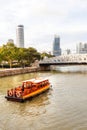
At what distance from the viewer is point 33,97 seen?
130 feet

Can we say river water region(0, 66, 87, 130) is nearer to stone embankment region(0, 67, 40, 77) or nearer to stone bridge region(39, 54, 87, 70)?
stone embankment region(0, 67, 40, 77)

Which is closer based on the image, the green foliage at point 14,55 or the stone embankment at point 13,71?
the stone embankment at point 13,71

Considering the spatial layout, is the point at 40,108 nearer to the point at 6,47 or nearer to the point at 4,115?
the point at 4,115

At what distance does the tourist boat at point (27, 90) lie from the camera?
1428 inches

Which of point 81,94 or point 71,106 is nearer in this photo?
point 71,106

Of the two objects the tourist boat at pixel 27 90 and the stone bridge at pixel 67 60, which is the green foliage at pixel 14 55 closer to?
the stone bridge at pixel 67 60

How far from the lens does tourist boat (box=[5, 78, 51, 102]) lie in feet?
119

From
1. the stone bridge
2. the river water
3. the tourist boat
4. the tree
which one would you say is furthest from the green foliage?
the river water

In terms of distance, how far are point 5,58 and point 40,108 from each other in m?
67.1

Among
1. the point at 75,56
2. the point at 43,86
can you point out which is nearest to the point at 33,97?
the point at 43,86

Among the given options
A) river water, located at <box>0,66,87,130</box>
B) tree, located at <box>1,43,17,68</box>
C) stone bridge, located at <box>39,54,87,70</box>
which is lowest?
river water, located at <box>0,66,87,130</box>

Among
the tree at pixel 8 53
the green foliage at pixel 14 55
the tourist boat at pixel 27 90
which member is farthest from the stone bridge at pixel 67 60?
the tourist boat at pixel 27 90

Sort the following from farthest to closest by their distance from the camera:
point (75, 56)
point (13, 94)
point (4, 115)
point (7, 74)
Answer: point (75, 56)
point (7, 74)
point (13, 94)
point (4, 115)

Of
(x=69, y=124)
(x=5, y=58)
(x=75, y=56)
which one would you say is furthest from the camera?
(x=75, y=56)
